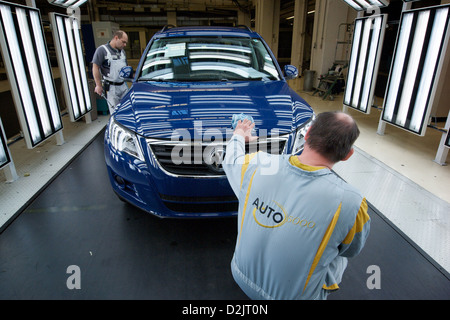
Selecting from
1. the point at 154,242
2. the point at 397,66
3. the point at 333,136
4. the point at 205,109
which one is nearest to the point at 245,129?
the point at 333,136

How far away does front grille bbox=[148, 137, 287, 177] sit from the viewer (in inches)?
73.6

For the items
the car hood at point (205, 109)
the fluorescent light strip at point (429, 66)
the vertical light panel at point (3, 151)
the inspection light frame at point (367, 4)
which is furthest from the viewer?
the inspection light frame at point (367, 4)

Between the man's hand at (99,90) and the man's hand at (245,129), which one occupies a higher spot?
the man's hand at (245,129)

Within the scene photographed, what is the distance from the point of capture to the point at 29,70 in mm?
3535

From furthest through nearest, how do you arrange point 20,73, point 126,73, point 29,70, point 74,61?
point 74,61 < point 29,70 < point 20,73 < point 126,73

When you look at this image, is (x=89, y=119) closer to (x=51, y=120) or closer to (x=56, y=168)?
(x=51, y=120)

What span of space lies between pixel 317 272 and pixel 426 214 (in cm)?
217

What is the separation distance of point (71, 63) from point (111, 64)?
110 centimetres

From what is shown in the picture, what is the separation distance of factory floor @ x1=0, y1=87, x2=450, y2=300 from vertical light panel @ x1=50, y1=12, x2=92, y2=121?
1717 millimetres

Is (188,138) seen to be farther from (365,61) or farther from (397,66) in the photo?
(365,61)

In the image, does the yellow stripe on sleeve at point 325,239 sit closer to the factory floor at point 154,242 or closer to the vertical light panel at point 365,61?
the factory floor at point 154,242

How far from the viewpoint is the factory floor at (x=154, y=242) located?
5.99 ft

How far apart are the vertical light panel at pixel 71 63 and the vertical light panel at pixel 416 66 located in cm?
529

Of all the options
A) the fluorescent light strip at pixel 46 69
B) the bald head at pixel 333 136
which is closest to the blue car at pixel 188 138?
the bald head at pixel 333 136
